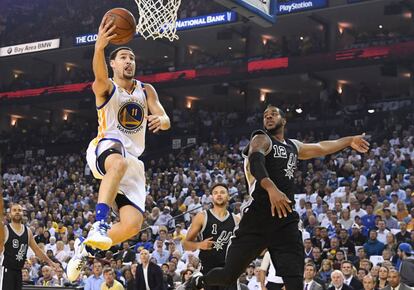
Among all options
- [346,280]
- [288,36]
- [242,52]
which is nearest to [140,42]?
[242,52]

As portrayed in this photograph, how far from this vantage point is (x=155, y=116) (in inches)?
242

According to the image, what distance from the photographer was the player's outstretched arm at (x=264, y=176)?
6.04 m

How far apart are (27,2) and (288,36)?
14.2 m

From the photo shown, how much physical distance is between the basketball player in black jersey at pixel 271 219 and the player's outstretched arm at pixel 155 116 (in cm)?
83

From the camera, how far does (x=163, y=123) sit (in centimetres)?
621

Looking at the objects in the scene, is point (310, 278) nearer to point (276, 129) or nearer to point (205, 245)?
point (205, 245)

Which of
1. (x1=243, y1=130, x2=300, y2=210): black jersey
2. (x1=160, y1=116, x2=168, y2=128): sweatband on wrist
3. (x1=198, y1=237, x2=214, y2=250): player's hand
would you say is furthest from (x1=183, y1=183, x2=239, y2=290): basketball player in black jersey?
(x1=160, y1=116, x2=168, y2=128): sweatband on wrist

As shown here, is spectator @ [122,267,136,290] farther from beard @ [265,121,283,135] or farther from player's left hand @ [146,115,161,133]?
player's left hand @ [146,115,161,133]

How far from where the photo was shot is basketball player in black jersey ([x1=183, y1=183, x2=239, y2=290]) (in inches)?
335

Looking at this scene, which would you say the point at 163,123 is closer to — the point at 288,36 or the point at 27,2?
the point at 288,36

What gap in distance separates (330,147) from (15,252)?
17.0 feet

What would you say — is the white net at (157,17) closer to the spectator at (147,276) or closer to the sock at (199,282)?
the sock at (199,282)

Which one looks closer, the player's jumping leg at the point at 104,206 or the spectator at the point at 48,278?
the player's jumping leg at the point at 104,206

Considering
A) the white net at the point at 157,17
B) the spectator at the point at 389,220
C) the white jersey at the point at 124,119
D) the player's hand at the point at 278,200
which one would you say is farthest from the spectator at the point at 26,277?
the player's hand at the point at 278,200
